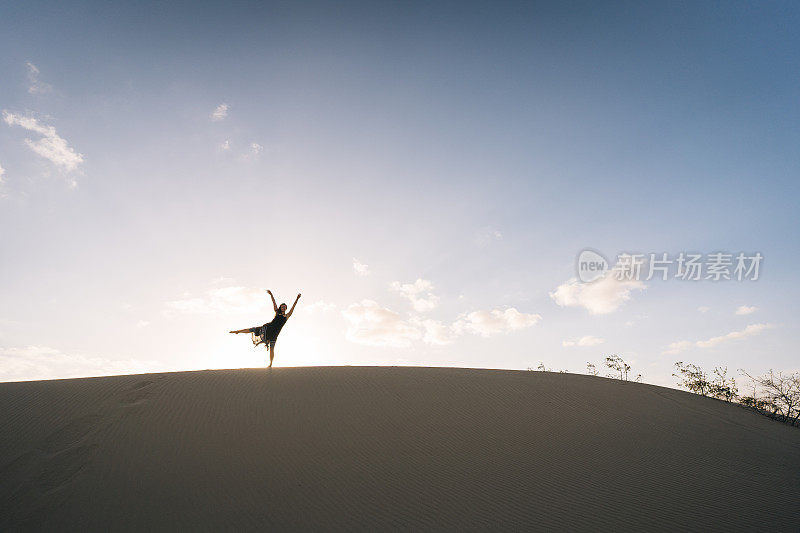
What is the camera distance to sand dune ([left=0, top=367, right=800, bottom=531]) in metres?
4.30

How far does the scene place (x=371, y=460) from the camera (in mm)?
5512

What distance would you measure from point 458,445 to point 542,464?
1269 millimetres

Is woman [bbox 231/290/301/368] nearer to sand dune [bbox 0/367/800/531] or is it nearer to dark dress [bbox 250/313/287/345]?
dark dress [bbox 250/313/287/345]

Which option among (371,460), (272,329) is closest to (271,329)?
(272,329)

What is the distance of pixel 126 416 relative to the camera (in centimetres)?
666

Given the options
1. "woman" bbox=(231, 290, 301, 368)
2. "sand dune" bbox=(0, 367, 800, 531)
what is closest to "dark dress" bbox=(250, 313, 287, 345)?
"woman" bbox=(231, 290, 301, 368)

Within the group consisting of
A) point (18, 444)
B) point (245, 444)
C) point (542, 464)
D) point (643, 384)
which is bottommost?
point (18, 444)

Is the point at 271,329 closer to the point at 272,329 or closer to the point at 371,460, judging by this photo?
the point at 272,329

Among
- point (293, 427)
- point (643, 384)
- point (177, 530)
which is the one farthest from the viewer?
point (643, 384)

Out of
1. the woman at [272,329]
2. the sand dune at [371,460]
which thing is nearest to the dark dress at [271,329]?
the woman at [272,329]

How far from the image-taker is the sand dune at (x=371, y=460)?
4.30 metres

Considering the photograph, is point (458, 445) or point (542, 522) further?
point (458, 445)

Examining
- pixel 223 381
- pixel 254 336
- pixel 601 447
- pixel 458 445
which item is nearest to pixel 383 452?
pixel 458 445

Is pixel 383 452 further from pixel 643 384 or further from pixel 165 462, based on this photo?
pixel 643 384
